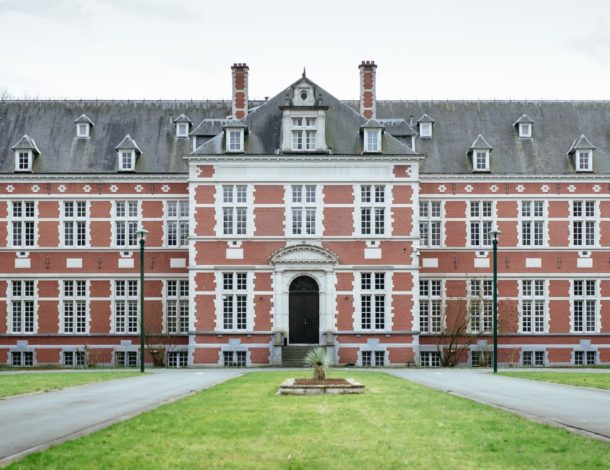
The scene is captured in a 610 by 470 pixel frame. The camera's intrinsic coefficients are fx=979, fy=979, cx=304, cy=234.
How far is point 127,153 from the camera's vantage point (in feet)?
167

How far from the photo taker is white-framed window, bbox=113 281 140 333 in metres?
50.1

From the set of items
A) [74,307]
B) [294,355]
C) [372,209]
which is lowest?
[294,355]

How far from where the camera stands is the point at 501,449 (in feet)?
43.7

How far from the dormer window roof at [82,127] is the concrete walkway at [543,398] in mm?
27464

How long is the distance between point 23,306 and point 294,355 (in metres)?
14.5

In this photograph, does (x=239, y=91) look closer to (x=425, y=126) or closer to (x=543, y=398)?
(x=425, y=126)

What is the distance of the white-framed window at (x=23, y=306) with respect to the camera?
164 feet

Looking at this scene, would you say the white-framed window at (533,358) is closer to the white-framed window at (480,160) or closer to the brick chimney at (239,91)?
the white-framed window at (480,160)

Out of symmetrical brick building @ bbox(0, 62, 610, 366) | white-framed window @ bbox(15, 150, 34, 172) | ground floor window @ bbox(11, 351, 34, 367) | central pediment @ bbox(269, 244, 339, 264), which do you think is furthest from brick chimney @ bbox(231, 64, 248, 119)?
ground floor window @ bbox(11, 351, 34, 367)

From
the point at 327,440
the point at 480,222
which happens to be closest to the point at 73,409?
the point at 327,440

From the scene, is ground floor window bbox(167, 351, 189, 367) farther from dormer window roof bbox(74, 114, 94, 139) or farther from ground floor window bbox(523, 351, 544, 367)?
ground floor window bbox(523, 351, 544, 367)

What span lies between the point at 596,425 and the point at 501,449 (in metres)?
3.53

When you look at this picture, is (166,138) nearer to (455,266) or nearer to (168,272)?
(168,272)

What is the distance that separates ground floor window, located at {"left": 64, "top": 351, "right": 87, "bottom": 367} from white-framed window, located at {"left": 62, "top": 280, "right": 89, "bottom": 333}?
3.67ft
